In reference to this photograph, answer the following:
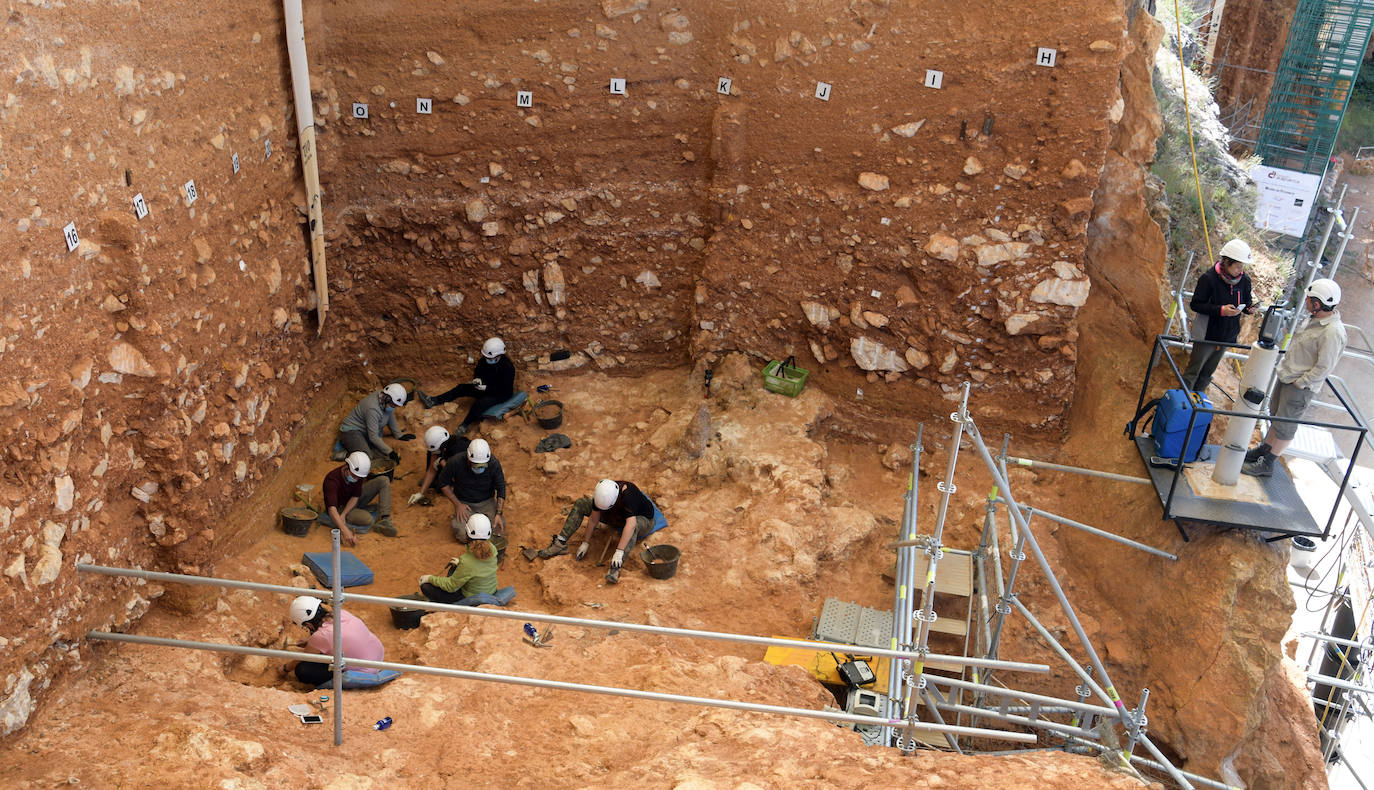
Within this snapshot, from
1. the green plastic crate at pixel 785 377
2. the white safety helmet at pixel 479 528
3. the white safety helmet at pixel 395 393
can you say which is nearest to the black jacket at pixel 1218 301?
the green plastic crate at pixel 785 377

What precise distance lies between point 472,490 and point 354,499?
978 mm

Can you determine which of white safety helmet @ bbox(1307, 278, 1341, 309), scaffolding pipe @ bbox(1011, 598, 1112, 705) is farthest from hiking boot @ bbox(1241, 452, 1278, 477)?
scaffolding pipe @ bbox(1011, 598, 1112, 705)

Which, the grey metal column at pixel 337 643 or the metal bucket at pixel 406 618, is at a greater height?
the grey metal column at pixel 337 643

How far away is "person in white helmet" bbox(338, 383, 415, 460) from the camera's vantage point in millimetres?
9312

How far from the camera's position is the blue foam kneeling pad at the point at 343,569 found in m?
7.82

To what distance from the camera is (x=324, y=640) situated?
6.38 m

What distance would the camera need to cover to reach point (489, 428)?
387 inches

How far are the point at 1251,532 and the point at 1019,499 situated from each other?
6.34ft

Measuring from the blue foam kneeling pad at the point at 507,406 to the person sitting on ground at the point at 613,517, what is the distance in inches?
73.5

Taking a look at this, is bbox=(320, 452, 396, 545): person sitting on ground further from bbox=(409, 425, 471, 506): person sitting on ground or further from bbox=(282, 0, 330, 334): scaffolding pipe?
bbox=(282, 0, 330, 334): scaffolding pipe

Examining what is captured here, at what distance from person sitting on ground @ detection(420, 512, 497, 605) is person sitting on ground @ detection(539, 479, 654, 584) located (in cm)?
88

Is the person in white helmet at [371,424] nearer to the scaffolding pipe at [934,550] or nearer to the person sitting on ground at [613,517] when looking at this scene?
the person sitting on ground at [613,517]

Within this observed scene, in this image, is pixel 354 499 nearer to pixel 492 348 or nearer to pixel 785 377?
pixel 492 348

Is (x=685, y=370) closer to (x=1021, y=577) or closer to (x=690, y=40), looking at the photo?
(x=690, y=40)
